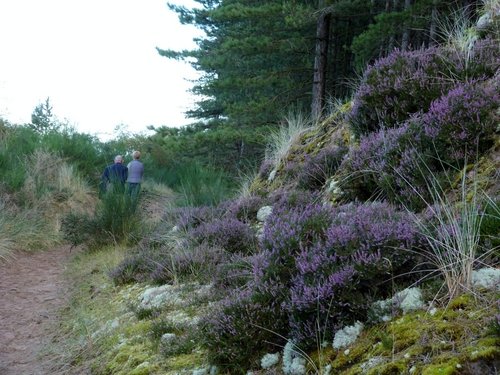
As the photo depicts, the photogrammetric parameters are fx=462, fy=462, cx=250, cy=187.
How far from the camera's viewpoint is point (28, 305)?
213 inches

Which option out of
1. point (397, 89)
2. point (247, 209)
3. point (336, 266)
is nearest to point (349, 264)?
point (336, 266)

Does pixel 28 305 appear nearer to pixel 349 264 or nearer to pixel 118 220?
pixel 118 220

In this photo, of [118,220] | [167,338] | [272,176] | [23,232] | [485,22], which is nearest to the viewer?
[167,338]

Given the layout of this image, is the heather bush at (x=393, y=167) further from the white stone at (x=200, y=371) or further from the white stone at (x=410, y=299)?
the white stone at (x=200, y=371)

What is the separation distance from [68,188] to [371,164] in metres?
9.27

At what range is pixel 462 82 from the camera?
4496 mm

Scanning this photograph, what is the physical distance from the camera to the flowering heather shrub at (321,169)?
221 inches

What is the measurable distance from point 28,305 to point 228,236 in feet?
8.36

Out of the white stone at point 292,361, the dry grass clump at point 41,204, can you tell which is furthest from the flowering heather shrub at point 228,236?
the dry grass clump at point 41,204

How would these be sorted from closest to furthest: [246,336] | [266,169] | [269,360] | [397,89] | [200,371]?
[269,360]
[246,336]
[200,371]
[397,89]
[266,169]

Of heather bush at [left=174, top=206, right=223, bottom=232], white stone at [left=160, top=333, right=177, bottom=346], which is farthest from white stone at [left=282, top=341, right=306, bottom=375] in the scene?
heather bush at [left=174, top=206, right=223, bottom=232]

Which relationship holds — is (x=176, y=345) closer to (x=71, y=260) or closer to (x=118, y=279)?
(x=118, y=279)

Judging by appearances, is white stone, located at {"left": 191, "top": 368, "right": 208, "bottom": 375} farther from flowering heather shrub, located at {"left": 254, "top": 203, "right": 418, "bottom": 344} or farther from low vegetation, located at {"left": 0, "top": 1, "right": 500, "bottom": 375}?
flowering heather shrub, located at {"left": 254, "top": 203, "right": 418, "bottom": 344}

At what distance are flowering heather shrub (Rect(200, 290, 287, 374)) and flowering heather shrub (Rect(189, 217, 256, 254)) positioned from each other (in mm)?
1935
